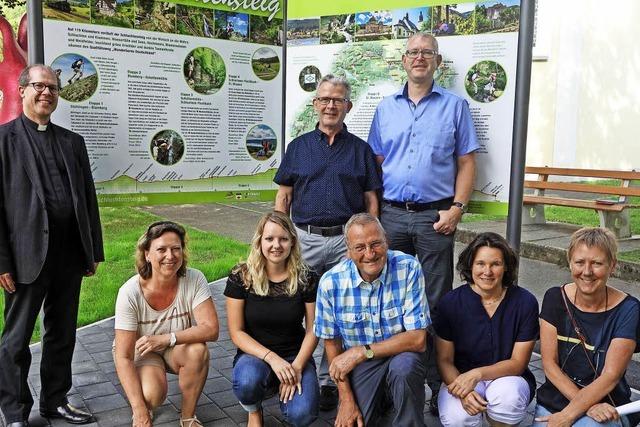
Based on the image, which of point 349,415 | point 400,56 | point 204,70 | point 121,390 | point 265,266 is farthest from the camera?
point 204,70

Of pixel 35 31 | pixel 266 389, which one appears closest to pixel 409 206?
pixel 266 389

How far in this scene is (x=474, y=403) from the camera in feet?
10.6

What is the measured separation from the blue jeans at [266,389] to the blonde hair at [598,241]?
1.53 metres

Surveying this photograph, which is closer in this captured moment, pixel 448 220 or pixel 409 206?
pixel 448 220

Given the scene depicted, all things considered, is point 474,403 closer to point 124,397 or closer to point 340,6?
point 124,397

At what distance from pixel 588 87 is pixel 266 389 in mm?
14586

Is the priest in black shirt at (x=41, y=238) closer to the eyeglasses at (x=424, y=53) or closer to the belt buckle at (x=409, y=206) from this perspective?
the belt buckle at (x=409, y=206)

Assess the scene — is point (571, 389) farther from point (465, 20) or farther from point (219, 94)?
point (219, 94)

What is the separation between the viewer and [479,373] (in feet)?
10.8

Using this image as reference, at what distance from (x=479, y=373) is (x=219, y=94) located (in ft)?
→ 9.00

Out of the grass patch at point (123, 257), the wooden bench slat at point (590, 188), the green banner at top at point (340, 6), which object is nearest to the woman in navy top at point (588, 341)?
the green banner at top at point (340, 6)

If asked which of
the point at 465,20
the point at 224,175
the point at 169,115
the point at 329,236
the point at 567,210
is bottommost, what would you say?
the point at 567,210

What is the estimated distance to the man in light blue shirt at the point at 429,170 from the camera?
13.1 ft

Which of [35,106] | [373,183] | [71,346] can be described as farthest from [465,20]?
[71,346]
